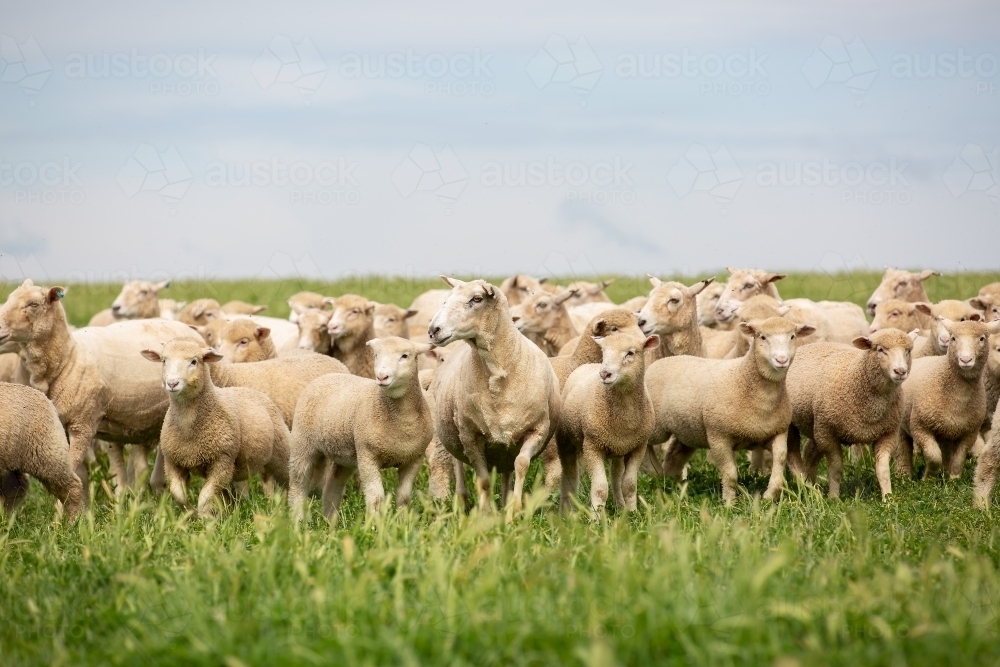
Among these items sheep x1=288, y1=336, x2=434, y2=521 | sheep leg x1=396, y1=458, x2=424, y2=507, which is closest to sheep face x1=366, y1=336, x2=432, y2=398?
sheep x1=288, y1=336, x2=434, y2=521

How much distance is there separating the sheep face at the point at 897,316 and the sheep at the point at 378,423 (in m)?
6.12

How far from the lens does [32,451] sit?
853cm

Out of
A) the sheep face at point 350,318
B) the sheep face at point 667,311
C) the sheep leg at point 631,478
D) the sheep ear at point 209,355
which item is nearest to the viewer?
the sheep leg at point 631,478

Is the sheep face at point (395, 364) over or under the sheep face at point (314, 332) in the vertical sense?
over

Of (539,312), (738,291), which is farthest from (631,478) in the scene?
(738,291)

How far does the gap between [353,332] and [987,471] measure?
22.5 ft

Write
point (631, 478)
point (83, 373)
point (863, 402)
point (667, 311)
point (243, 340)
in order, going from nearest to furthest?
point (631, 478)
point (863, 402)
point (83, 373)
point (667, 311)
point (243, 340)

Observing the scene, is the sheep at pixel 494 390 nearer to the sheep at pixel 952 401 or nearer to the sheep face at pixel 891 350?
the sheep face at pixel 891 350

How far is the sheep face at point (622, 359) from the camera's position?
833cm

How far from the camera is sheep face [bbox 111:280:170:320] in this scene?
1531 cm

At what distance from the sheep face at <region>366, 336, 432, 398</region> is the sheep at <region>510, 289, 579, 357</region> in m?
4.64

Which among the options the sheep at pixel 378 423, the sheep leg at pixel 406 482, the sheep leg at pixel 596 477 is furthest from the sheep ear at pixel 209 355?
the sheep leg at pixel 596 477

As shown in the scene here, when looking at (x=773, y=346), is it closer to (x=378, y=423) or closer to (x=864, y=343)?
(x=864, y=343)

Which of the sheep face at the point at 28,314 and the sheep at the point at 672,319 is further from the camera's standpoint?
the sheep at the point at 672,319
